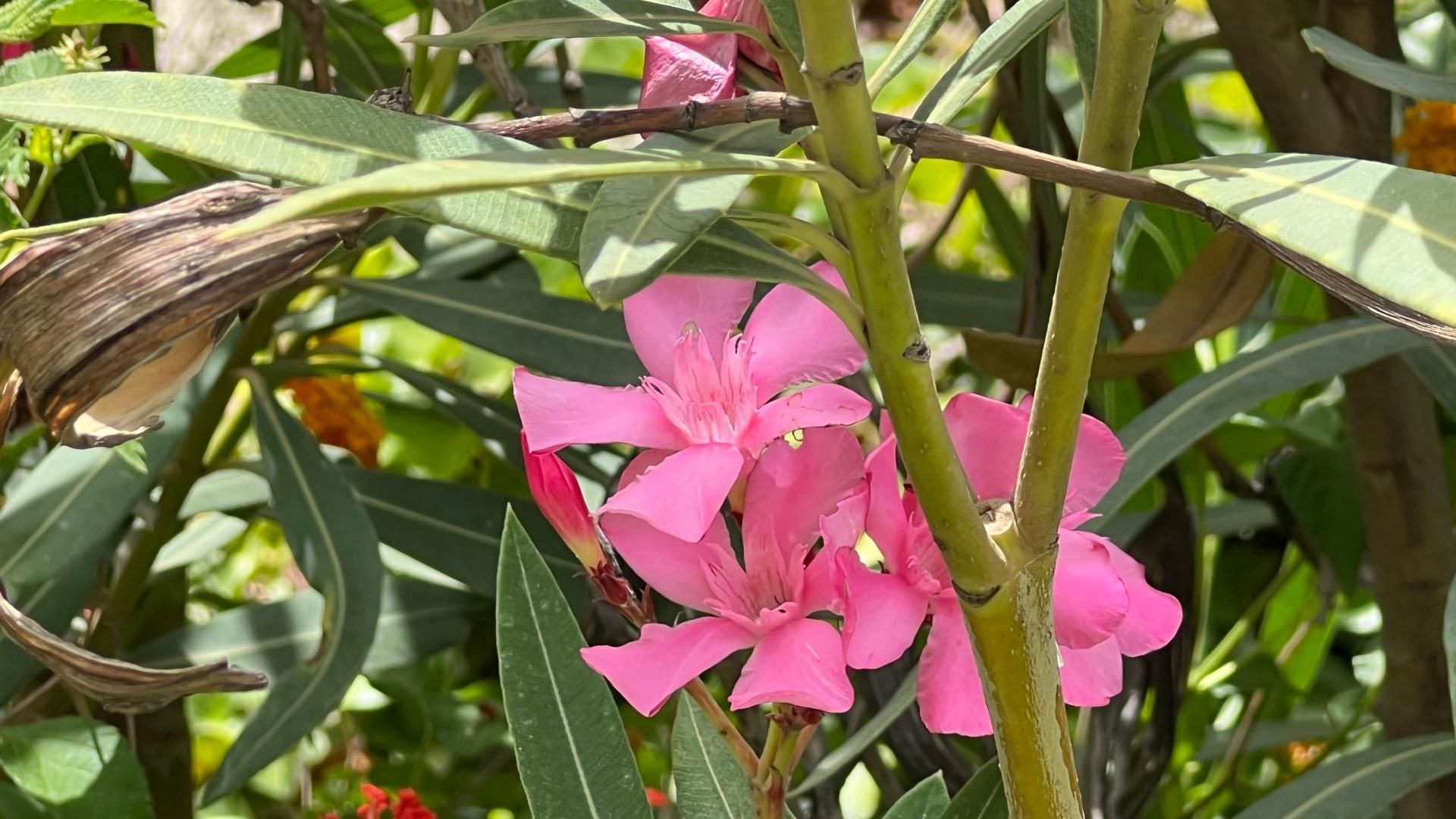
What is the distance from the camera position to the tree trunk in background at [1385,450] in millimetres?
686

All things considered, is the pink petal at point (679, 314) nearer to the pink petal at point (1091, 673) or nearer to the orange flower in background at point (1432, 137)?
the pink petal at point (1091, 673)

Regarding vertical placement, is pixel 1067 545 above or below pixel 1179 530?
above

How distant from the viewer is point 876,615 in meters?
0.33

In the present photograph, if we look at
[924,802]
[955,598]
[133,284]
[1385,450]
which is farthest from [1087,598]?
[1385,450]

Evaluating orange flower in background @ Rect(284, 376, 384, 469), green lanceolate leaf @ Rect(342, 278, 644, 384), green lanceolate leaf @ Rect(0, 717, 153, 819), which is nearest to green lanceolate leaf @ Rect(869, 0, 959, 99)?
green lanceolate leaf @ Rect(342, 278, 644, 384)

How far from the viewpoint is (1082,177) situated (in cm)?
26

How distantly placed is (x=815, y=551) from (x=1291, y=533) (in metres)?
0.53

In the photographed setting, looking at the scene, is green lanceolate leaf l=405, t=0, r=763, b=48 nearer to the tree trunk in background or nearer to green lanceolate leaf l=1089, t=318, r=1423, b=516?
green lanceolate leaf l=1089, t=318, r=1423, b=516

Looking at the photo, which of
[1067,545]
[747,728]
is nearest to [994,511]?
[1067,545]

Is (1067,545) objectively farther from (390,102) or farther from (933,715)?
(390,102)

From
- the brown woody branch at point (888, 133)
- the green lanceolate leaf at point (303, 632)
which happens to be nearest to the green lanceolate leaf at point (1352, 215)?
the brown woody branch at point (888, 133)

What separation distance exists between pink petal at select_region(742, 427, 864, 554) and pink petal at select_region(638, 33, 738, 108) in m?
0.10

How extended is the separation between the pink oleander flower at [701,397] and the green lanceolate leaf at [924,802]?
137 mm

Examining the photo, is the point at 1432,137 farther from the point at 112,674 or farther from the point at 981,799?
the point at 112,674
